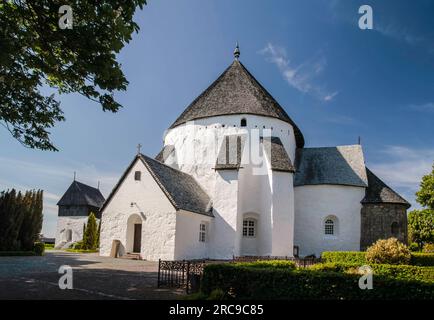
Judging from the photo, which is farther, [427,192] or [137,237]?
[427,192]

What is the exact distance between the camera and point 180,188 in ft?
82.6

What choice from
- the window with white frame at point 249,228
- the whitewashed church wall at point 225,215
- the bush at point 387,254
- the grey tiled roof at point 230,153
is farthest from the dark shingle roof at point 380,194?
the whitewashed church wall at point 225,215

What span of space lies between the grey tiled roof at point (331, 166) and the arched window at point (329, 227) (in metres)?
3.24

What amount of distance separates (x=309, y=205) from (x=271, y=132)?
690cm

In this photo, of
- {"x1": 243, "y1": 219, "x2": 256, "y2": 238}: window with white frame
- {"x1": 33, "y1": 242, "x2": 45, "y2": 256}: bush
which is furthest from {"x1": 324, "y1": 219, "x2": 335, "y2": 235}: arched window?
{"x1": 33, "y1": 242, "x2": 45, "y2": 256}: bush

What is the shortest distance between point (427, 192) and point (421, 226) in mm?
5281

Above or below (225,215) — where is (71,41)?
above

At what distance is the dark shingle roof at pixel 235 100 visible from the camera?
1144 inches

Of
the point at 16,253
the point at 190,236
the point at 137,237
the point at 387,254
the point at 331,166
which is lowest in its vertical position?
the point at 16,253

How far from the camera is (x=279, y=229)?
25.7 metres

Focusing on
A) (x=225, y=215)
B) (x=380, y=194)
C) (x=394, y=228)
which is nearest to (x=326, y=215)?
(x=380, y=194)

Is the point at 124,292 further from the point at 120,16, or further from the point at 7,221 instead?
the point at 7,221

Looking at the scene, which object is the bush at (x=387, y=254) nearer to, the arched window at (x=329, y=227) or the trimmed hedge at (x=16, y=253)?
the arched window at (x=329, y=227)

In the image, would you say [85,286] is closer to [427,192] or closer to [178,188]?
[178,188]
